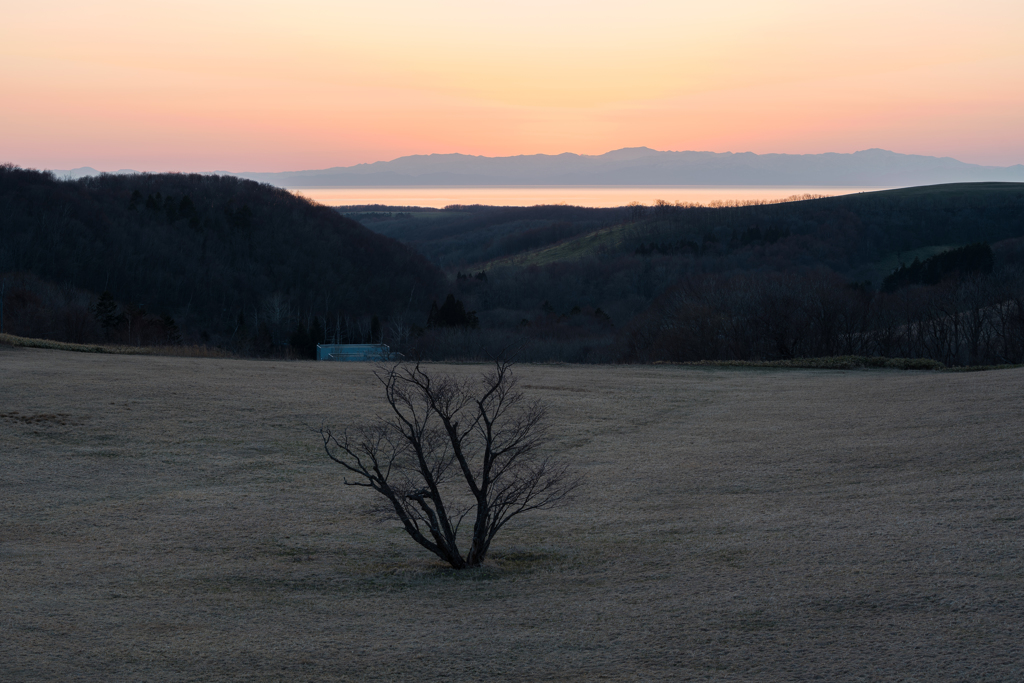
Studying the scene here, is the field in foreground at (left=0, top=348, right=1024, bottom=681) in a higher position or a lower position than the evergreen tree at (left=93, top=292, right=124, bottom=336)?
lower

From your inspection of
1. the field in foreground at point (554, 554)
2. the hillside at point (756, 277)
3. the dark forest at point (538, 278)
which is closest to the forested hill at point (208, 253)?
the dark forest at point (538, 278)

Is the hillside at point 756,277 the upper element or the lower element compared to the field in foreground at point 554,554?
upper

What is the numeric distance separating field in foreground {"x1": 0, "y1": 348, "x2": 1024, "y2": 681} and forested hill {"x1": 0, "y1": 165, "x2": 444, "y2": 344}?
249 ft

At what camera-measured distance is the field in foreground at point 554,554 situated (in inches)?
238

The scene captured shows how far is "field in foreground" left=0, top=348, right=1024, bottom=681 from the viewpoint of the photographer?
6047mm

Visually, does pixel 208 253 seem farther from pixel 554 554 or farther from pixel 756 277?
pixel 554 554

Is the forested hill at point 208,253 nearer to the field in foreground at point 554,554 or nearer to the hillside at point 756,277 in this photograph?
the hillside at point 756,277

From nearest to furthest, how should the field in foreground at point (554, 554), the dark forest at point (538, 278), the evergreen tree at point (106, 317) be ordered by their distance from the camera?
the field in foreground at point (554, 554) < the dark forest at point (538, 278) < the evergreen tree at point (106, 317)

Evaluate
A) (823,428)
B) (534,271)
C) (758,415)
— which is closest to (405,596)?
(823,428)

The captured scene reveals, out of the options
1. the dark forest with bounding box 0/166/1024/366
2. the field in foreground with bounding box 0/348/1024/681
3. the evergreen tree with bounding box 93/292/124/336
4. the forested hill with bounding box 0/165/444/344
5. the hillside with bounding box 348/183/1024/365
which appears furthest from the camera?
the forested hill with bounding box 0/165/444/344

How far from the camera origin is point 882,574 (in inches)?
294

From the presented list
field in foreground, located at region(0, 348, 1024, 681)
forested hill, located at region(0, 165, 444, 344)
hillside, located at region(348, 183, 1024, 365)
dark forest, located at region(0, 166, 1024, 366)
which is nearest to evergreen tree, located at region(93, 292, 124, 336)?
dark forest, located at region(0, 166, 1024, 366)

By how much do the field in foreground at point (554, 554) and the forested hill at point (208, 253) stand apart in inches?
2984

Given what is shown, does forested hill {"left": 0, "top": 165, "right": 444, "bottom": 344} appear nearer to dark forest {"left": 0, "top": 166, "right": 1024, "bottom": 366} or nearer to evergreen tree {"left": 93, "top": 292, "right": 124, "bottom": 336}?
dark forest {"left": 0, "top": 166, "right": 1024, "bottom": 366}
